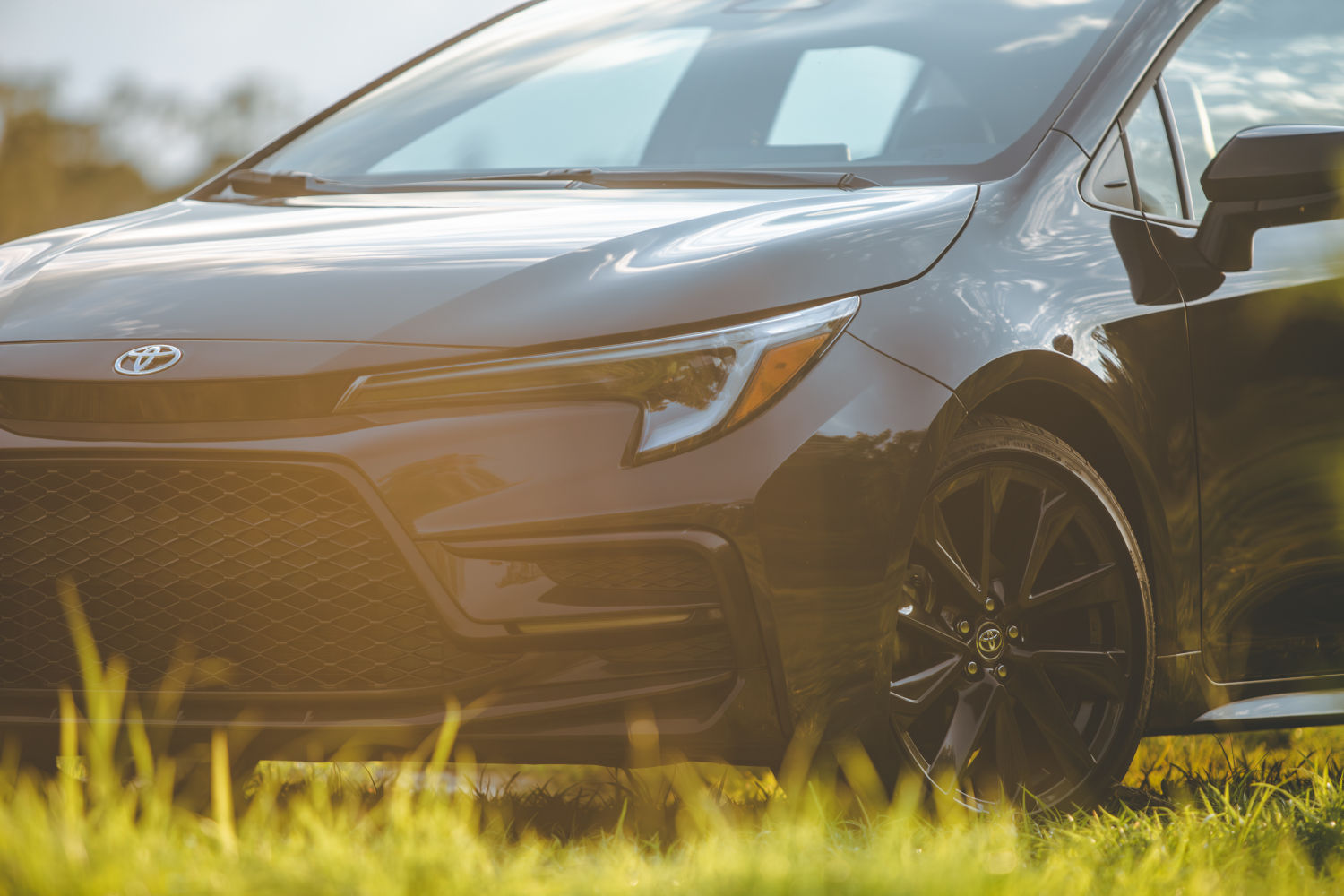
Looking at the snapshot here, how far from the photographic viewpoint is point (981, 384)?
2316 mm

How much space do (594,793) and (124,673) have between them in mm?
861

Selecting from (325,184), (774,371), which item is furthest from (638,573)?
(325,184)

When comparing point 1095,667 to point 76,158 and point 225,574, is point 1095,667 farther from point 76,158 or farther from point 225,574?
point 76,158

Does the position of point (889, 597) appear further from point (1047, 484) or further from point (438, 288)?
point (438, 288)

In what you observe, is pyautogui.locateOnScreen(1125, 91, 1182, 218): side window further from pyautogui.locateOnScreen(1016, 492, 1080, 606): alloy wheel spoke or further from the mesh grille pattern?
the mesh grille pattern

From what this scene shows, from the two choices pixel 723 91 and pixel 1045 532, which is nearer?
pixel 1045 532

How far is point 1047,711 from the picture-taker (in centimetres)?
254

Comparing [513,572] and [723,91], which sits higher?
[723,91]

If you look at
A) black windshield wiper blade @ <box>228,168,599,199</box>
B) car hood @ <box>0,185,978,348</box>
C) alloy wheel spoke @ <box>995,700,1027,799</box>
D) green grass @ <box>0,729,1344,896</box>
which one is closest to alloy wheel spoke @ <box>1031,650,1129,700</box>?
alloy wheel spoke @ <box>995,700,1027,799</box>

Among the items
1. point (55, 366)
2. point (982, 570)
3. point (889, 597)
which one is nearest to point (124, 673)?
point (55, 366)

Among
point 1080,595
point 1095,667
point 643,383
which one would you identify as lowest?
point 1095,667

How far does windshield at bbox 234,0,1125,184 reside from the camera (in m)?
3.05

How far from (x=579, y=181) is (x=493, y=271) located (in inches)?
A: 39.1

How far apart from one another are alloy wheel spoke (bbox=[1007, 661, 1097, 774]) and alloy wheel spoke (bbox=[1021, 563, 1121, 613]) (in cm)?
11
